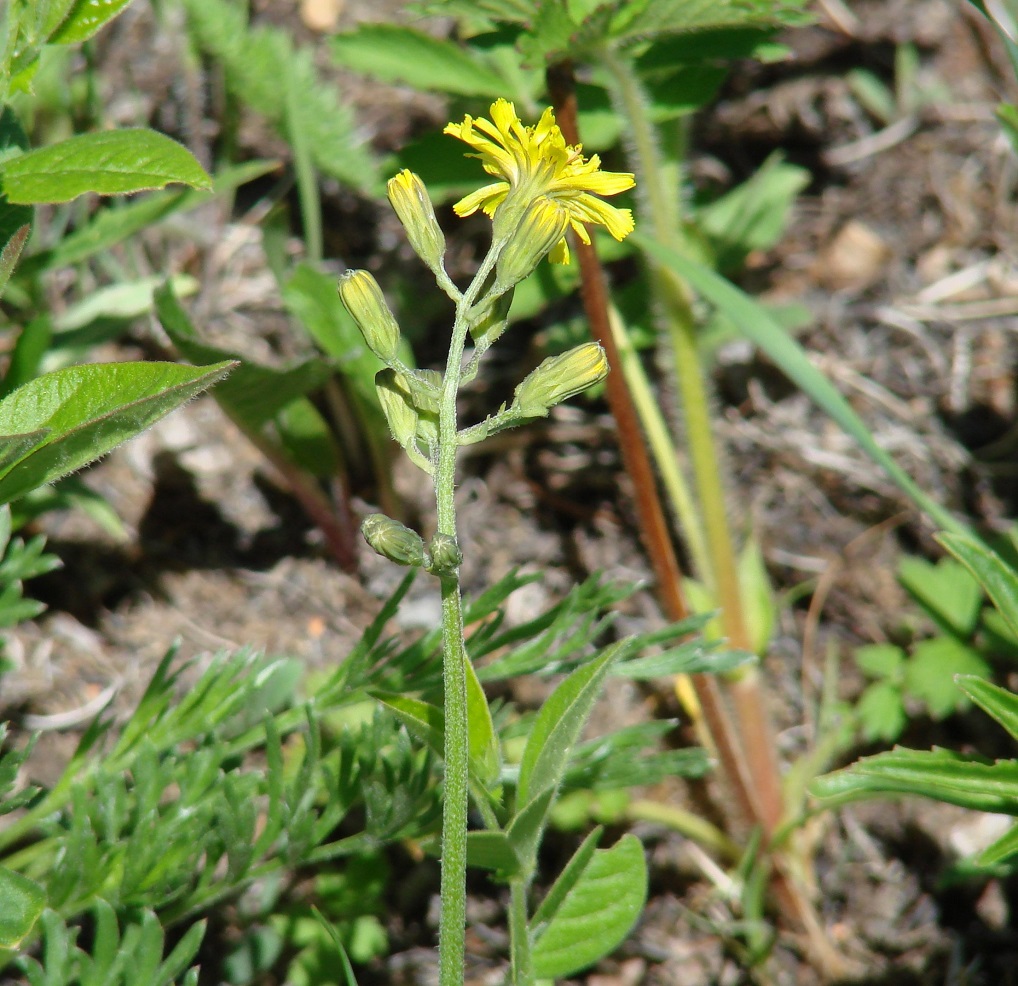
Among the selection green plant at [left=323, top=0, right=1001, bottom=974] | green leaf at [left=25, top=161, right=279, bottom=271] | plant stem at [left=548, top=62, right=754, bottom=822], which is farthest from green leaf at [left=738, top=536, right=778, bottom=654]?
green leaf at [left=25, top=161, right=279, bottom=271]

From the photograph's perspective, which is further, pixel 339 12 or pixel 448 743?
pixel 339 12

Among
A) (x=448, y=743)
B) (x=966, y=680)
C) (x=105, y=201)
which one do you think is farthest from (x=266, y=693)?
(x=105, y=201)

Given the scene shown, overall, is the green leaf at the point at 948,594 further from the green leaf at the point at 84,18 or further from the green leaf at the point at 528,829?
the green leaf at the point at 84,18

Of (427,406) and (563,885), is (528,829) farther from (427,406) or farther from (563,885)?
(427,406)

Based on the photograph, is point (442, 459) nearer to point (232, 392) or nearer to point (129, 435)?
point (129, 435)

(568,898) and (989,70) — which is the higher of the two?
(989,70)

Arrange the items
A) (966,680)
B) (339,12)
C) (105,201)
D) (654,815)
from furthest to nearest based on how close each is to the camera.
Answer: (339,12) → (105,201) → (654,815) → (966,680)

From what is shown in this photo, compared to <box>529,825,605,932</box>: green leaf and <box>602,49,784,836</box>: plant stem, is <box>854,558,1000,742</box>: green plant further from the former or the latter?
<box>529,825,605,932</box>: green leaf
